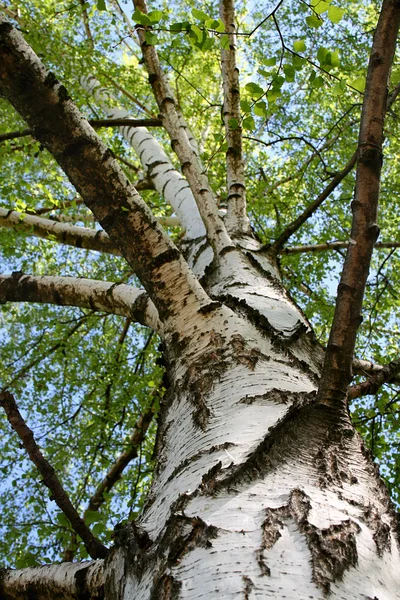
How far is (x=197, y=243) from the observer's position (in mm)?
3209

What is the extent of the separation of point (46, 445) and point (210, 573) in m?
5.19

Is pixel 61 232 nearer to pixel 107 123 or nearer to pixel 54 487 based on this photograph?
pixel 107 123

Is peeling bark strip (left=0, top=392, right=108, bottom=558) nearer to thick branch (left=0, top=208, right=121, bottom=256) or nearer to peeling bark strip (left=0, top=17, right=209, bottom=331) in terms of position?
peeling bark strip (left=0, top=17, right=209, bottom=331)

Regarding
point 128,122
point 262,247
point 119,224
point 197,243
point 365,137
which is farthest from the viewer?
point 128,122

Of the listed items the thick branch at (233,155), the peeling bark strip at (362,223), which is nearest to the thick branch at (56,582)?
the peeling bark strip at (362,223)

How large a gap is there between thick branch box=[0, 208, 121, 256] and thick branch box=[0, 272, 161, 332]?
0.69m

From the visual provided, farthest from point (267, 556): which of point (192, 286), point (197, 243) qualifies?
point (197, 243)

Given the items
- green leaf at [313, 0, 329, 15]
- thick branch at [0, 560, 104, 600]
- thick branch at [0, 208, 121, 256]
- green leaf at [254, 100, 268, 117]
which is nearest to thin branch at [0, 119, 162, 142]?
thick branch at [0, 208, 121, 256]

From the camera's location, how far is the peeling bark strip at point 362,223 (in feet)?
4.39

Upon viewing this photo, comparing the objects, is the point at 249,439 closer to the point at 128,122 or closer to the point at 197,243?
the point at 197,243

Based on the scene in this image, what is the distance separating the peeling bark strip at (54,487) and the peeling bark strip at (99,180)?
642mm

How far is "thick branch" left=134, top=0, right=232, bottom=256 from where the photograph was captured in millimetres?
2615

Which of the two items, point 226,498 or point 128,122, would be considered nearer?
point 226,498

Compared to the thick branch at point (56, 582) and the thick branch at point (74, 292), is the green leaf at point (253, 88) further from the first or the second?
the thick branch at point (56, 582)
